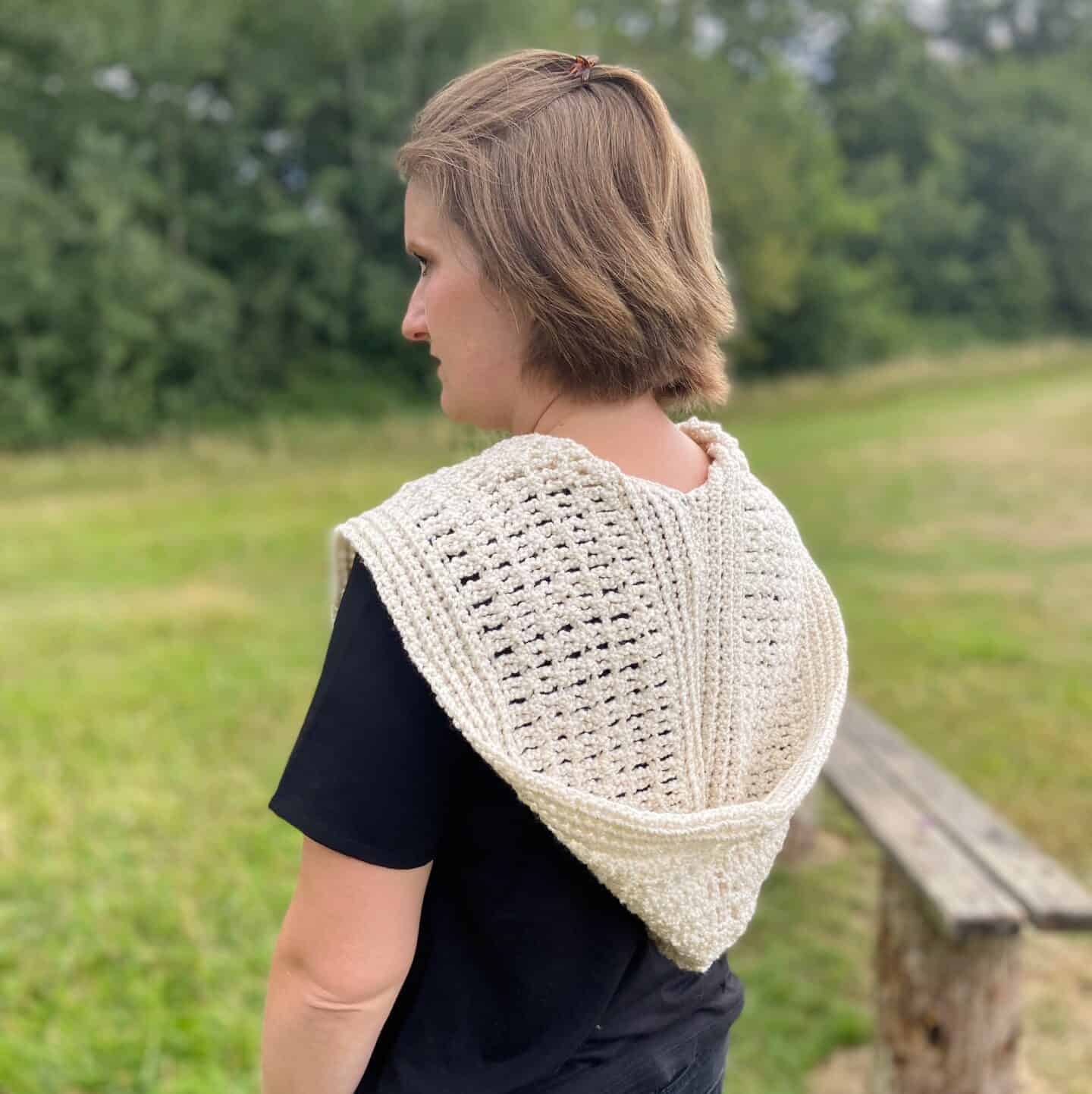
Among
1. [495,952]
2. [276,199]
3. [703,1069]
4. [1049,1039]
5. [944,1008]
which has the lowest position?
[276,199]

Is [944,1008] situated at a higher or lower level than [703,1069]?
lower

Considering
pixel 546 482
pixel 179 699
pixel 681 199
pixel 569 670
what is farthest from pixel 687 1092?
pixel 179 699

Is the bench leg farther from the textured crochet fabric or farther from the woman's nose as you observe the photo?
the woman's nose

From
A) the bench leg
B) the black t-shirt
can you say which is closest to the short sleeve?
the black t-shirt

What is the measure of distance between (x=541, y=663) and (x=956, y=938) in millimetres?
1819

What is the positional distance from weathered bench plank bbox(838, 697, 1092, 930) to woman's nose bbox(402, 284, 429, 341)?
1.91m

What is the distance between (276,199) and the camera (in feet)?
67.5

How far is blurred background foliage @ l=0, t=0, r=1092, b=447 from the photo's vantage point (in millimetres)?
18219

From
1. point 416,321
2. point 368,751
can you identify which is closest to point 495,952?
point 368,751

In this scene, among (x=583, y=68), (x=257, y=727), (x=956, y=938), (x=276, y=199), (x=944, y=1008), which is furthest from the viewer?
(x=276, y=199)

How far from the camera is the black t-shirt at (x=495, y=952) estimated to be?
1031 millimetres

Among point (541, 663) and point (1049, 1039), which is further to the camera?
point (1049, 1039)

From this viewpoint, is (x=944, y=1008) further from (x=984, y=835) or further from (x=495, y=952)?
(x=495, y=952)

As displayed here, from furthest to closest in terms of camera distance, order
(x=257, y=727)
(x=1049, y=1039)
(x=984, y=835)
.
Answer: (x=257, y=727), (x=1049, y=1039), (x=984, y=835)
